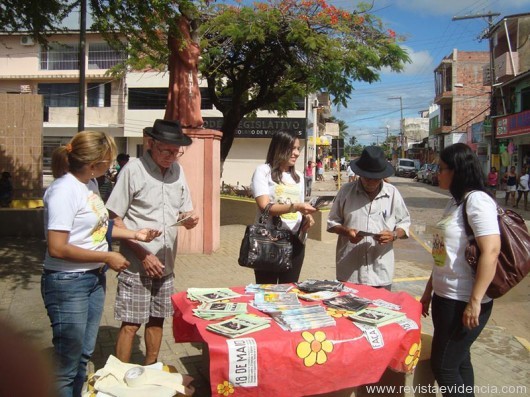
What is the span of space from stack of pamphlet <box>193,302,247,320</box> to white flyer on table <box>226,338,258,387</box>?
1.21 ft

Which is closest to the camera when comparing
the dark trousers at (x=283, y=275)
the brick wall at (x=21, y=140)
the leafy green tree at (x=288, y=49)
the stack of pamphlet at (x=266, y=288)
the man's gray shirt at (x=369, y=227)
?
the stack of pamphlet at (x=266, y=288)

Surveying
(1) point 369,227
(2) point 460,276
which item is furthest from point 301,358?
(1) point 369,227

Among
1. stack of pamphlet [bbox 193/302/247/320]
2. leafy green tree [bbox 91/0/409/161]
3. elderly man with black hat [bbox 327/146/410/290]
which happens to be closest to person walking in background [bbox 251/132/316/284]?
elderly man with black hat [bbox 327/146/410/290]

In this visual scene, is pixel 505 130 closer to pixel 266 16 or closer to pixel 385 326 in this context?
pixel 266 16

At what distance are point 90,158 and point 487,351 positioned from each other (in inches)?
150

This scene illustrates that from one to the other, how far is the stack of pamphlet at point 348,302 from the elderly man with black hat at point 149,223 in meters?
1.07

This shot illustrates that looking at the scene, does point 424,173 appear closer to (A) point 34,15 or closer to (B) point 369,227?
(A) point 34,15

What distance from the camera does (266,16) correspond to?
10430mm

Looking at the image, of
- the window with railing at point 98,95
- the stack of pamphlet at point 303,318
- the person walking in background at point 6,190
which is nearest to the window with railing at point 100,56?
the window with railing at point 98,95

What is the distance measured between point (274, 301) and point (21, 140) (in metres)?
8.73

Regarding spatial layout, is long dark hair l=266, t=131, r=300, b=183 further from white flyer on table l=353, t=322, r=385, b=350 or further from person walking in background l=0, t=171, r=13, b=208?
person walking in background l=0, t=171, r=13, b=208

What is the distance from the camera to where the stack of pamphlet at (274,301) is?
283 cm

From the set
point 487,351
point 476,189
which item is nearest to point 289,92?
point 487,351

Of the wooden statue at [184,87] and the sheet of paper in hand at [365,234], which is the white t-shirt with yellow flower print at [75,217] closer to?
the sheet of paper in hand at [365,234]
